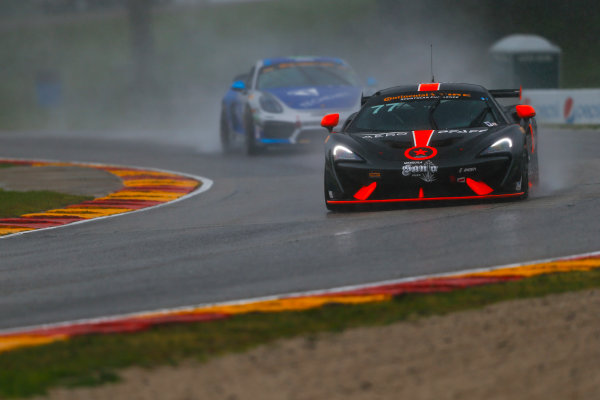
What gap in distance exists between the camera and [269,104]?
17891 millimetres

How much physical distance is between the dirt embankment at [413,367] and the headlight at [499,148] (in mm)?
4059

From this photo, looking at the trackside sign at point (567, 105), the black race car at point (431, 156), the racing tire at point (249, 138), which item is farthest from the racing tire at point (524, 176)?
the trackside sign at point (567, 105)

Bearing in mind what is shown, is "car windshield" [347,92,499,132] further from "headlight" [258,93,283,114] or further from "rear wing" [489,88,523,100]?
"headlight" [258,93,283,114]

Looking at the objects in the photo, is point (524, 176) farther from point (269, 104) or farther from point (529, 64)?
point (529, 64)

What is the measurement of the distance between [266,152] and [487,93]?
27.4 ft

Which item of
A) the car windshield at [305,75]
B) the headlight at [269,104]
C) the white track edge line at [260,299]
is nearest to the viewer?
the white track edge line at [260,299]

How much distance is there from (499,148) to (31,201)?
5.76 m

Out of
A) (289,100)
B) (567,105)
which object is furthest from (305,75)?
(567,105)

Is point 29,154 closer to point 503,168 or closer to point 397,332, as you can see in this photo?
point 503,168

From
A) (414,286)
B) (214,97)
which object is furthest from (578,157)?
(214,97)

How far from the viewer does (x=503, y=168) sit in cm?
956

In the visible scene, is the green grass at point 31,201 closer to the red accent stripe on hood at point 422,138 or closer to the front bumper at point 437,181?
the front bumper at point 437,181

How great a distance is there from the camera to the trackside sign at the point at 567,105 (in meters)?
23.0

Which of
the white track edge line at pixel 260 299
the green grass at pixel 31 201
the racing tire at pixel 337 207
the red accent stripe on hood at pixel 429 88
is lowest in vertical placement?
the green grass at pixel 31 201
